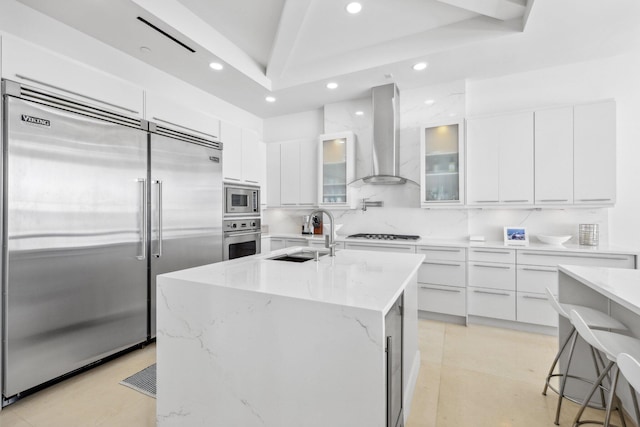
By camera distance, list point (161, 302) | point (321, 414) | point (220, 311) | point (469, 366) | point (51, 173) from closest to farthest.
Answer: point (321, 414), point (220, 311), point (161, 302), point (51, 173), point (469, 366)

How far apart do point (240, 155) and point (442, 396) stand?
330cm

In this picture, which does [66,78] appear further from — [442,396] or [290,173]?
[442,396]

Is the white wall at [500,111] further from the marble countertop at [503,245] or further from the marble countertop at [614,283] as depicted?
the marble countertop at [614,283]

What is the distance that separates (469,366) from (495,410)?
533 millimetres

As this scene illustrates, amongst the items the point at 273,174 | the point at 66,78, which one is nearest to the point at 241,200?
the point at 273,174

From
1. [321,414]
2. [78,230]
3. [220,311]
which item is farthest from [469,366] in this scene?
[78,230]

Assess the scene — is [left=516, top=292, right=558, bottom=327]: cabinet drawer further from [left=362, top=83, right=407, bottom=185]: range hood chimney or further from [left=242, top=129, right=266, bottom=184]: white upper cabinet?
[left=242, top=129, right=266, bottom=184]: white upper cabinet

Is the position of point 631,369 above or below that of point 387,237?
below

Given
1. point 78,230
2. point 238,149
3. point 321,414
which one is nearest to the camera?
point 321,414

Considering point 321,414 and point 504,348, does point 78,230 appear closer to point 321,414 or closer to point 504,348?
point 321,414

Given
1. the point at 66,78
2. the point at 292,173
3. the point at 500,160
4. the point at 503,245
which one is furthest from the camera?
the point at 292,173

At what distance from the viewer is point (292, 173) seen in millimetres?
4555

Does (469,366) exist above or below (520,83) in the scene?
below

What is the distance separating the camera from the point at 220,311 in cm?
142
